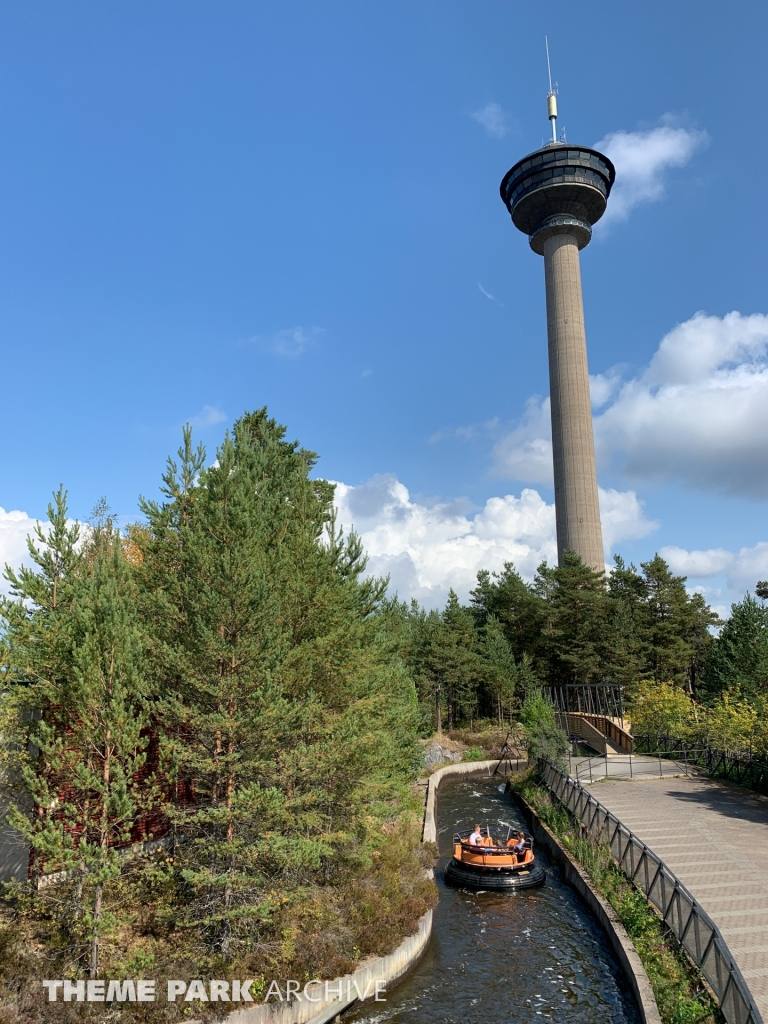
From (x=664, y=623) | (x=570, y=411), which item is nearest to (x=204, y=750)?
(x=664, y=623)

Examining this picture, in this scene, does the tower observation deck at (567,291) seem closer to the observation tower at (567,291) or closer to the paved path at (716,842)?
the observation tower at (567,291)

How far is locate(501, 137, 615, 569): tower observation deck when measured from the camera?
238 feet

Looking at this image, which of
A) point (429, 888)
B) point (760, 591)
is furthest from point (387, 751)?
point (760, 591)

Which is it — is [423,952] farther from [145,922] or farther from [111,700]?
[111,700]

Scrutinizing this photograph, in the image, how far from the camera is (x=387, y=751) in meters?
18.4

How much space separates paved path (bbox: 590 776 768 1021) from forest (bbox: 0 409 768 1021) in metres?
7.36

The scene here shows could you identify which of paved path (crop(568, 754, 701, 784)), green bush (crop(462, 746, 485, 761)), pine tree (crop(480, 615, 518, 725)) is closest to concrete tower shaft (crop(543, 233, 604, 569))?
pine tree (crop(480, 615, 518, 725))

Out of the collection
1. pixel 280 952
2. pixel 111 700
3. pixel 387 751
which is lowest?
pixel 280 952

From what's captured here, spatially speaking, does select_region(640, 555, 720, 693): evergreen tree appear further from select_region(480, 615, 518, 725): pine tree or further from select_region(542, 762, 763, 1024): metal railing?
select_region(542, 762, 763, 1024): metal railing

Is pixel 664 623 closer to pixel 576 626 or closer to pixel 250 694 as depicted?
pixel 576 626

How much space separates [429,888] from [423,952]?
1.98 meters

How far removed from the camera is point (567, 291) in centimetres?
7894

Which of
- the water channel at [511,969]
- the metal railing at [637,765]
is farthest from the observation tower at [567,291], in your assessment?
the water channel at [511,969]

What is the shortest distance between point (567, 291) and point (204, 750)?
7711 centimetres
